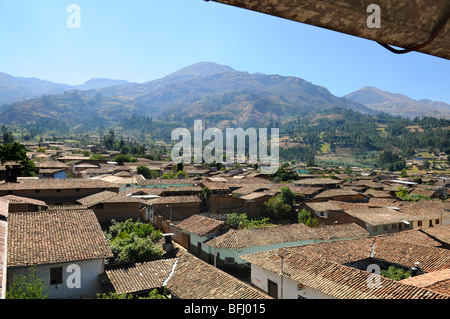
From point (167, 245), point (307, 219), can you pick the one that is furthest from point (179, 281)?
point (307, 219)

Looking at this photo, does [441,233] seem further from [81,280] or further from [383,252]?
[81,280]

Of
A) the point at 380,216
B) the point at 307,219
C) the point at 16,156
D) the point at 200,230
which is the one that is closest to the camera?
the point at 200,230

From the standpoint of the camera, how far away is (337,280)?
10531 mm

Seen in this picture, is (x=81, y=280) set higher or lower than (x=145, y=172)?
higher

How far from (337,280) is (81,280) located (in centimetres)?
857

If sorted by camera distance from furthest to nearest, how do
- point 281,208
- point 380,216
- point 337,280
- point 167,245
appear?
point 281,208 < point 380,216 < point 167,245 < point 337,280

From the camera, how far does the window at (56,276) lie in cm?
1081

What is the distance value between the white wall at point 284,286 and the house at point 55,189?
18.5 meters

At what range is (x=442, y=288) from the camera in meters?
10.0

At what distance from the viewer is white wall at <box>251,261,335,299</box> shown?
1075cm

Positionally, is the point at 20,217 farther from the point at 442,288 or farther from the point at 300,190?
the point at 300,190

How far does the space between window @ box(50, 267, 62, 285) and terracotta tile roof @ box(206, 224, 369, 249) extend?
24.6 ft

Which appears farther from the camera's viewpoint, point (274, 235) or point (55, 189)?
point (55, 189)

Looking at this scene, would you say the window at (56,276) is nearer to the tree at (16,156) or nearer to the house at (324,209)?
the house at (324,209)
